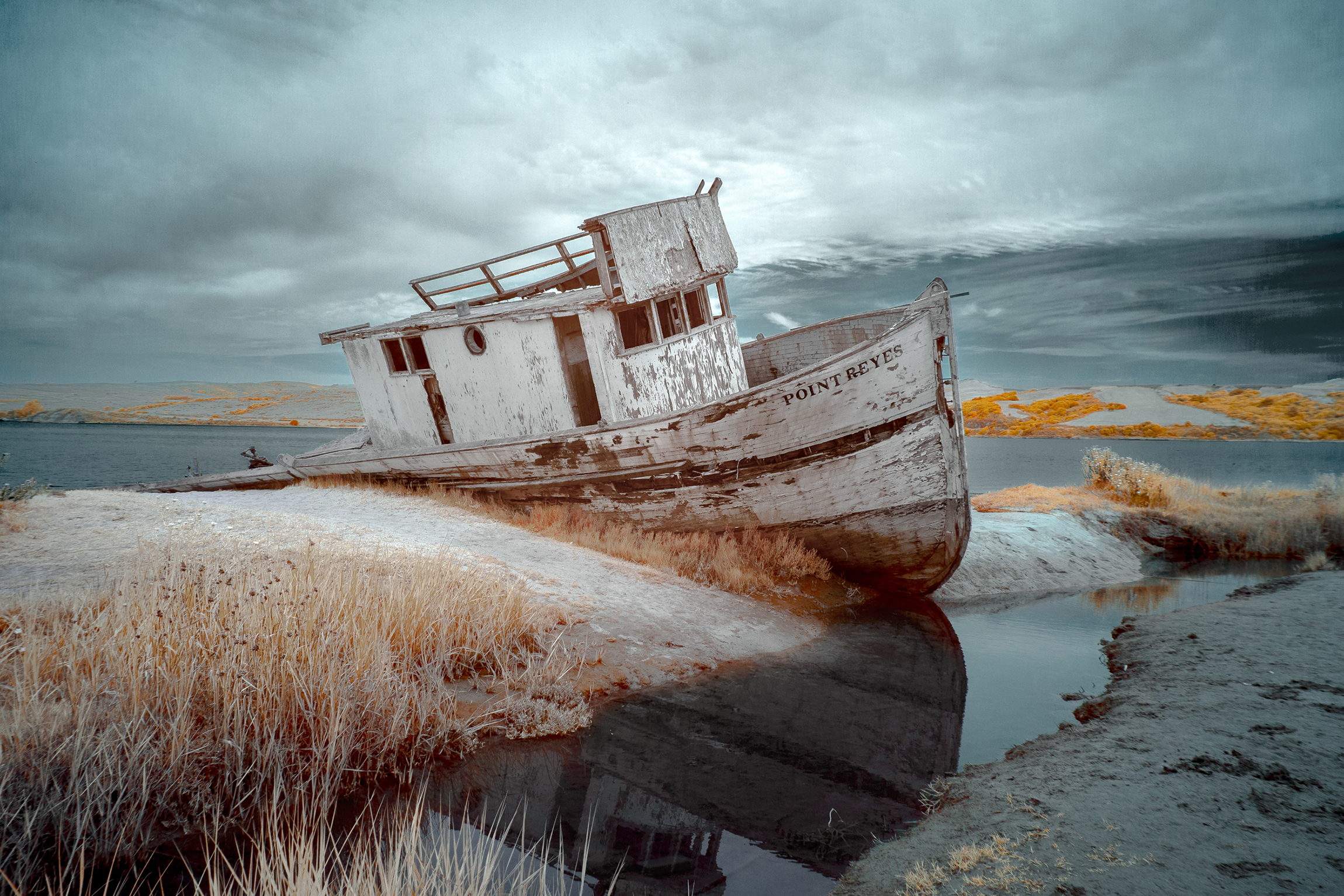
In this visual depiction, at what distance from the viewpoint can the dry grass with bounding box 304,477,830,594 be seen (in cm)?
799

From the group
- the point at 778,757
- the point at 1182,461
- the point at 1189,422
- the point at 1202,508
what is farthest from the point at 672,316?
the point at 1189,422

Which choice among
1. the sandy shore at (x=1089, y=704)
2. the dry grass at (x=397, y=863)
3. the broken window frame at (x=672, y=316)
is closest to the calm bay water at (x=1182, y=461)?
the sandy shore at (x=1089, y=704)

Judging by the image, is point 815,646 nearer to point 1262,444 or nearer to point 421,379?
point 421,379

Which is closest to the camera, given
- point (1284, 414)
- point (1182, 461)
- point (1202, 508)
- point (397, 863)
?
point (397, 863)

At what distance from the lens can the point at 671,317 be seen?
9.73 metres

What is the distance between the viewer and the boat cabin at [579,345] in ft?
29.0

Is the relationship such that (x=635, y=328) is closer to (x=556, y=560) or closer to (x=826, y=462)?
(x=826, y=462)

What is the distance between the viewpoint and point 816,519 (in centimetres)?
826

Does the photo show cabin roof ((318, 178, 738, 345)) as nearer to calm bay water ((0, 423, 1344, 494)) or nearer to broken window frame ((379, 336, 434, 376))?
broken window frame ((379, 336, 434, 376))

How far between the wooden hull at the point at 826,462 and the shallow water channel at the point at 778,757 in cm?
158

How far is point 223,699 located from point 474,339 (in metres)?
A: 7.14

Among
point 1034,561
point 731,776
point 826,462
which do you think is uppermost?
point 826,462

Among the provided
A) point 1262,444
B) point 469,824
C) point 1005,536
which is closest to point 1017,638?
point 1005,536

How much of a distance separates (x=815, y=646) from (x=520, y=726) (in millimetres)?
3564
